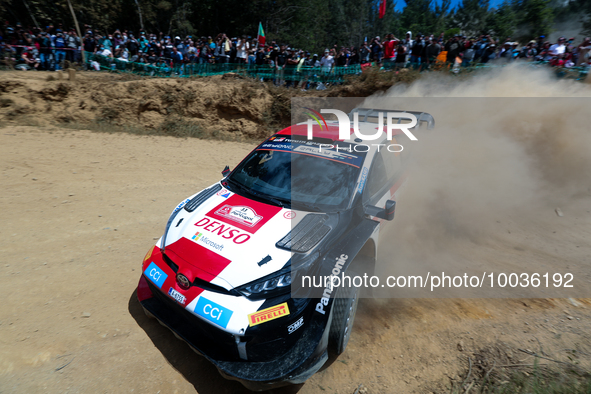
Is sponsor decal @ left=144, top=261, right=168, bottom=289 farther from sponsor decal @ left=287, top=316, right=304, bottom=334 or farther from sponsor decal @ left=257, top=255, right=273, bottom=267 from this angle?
sponsor decal @ left=287, top=316, right=304, bottom=334

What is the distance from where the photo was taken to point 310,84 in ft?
45.9

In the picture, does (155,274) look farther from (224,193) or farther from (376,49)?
(376,49)

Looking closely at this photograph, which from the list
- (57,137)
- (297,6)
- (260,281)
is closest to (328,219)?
(260,281)

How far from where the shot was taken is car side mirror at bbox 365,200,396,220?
3.21 m

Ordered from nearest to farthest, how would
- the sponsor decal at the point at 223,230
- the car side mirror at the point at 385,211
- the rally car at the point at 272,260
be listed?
the rally car at the point at 272,260, the sponsor decal at the point at 223,230, the car side mirror at the point at 385,211

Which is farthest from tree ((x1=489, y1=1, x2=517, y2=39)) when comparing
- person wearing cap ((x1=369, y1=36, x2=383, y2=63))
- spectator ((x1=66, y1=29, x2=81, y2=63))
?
spectator ((x1=66, y1=29, x2=81, y2=63))

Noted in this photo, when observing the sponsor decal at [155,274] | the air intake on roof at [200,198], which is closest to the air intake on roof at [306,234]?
the sponsor decal at [155,274]

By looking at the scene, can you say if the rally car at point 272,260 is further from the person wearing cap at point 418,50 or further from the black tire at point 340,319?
the person wearing cap at point 418,50

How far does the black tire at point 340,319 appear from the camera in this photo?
113 inches

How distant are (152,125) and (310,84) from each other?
21.5ft

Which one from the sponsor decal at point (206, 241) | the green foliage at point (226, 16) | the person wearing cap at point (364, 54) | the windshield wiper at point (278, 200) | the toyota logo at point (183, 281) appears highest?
the green foliage at point (226, 16)

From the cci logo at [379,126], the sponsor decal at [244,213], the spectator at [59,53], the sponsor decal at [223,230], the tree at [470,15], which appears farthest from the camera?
the tree at [470,15]

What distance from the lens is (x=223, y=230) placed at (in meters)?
3.03

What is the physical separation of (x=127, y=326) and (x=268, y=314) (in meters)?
1.64
